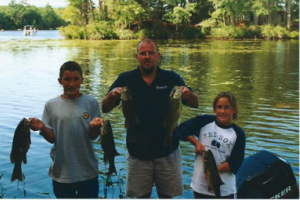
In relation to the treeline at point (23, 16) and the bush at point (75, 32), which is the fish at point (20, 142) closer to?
the bush at point (75, 32)

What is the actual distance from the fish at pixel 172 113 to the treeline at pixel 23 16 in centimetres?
11892

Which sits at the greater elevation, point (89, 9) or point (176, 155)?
point (89, 9)

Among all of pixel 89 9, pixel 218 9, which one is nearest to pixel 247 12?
pixel 218 9

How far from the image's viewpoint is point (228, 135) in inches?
142

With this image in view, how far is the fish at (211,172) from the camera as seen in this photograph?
3425 millimetres

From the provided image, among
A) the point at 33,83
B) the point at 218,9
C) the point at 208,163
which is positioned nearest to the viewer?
the point at 208,163

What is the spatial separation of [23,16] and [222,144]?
122m

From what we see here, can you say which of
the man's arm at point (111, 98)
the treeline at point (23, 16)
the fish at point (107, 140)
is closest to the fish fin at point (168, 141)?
the fish at point (107, 140)

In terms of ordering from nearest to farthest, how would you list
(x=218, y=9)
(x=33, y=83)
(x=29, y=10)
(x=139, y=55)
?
(x=139, y=55) → (x=33, y=83) → (x=218, y=9) → (x=29, y=10)

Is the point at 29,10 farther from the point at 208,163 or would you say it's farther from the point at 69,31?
the point at 208,163

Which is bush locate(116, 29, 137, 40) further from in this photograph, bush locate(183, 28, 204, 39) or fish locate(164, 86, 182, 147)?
fish locate(164, 86, 182, 147)

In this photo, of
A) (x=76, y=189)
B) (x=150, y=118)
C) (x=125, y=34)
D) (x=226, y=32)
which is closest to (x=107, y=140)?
(x=150, y=118)

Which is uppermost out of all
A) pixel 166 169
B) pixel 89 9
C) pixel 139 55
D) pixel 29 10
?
pixel 29 10

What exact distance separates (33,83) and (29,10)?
107 metres
